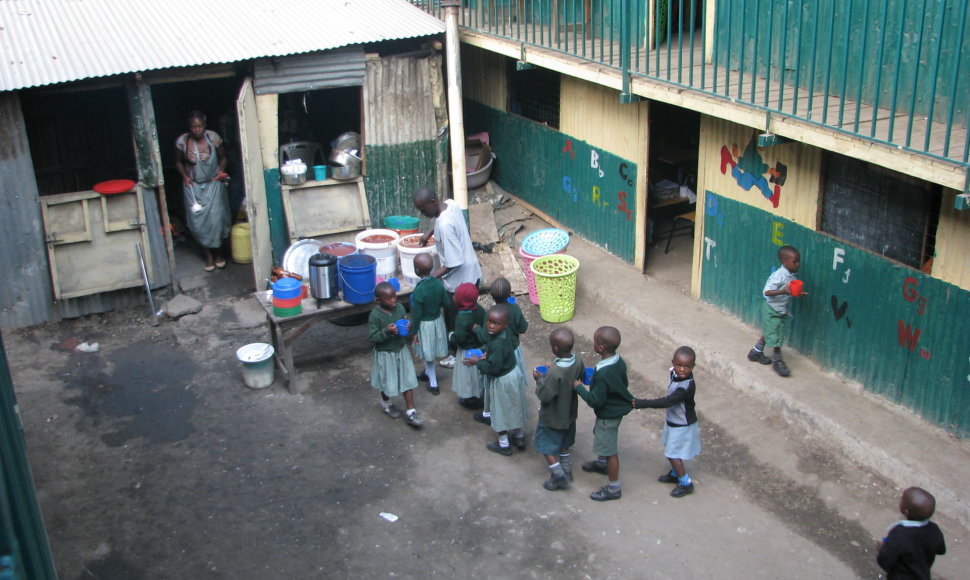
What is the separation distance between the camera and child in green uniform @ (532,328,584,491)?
22.3ft

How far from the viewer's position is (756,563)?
6438mm

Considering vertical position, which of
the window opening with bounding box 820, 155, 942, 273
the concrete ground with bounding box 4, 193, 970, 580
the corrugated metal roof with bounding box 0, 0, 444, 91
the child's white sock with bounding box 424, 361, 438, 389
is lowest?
the concrete ground with bounding box 4, 193, 970, 580

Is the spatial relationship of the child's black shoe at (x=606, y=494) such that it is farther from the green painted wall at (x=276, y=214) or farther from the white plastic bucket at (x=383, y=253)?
the green painted wall at (x=276, y=214)

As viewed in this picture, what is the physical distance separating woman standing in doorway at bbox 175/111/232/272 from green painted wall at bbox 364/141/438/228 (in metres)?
1.89

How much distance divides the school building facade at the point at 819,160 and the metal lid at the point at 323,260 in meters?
3.38

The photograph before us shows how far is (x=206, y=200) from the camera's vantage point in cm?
1163

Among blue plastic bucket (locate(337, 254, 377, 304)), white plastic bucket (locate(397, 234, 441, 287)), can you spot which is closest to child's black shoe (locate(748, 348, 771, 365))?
white plastic bucket (locate(397, 234, 441, 287))

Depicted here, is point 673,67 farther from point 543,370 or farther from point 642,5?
point 543,370

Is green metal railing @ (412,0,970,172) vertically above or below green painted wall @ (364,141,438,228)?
above

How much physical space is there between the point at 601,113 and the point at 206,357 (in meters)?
5.44

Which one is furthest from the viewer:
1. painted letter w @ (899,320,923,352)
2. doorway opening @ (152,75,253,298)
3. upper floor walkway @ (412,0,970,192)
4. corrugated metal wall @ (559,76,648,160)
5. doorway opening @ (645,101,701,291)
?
doorway opening @ (152,75,253,298)

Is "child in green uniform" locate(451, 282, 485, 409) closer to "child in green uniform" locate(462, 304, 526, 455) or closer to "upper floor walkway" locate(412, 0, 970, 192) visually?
"child in green uniform" locate(462, 304, 526, 455)

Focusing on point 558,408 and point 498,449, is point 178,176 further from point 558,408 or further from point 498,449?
point 558,408

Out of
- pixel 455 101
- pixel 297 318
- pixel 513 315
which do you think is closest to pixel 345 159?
pixel 455 101
